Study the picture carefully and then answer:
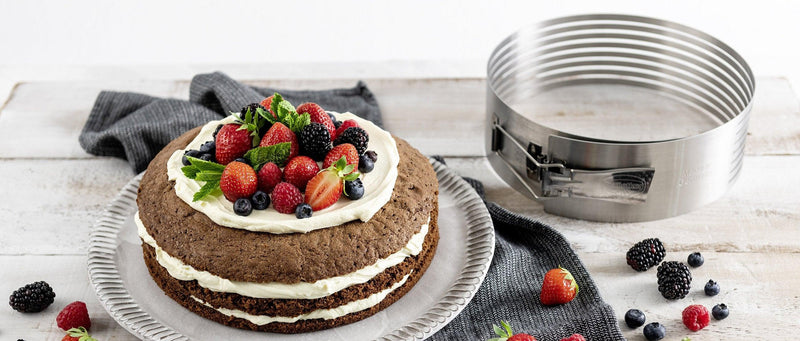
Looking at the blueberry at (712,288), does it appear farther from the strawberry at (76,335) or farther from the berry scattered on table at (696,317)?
the strawberry at (76,335)

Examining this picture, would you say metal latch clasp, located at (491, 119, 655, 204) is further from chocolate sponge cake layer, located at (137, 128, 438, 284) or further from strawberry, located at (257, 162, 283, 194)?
strawberry, located at (257, 162, 283, 194)

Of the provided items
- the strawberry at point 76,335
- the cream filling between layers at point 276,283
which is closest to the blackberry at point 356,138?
the cream filling between layers at point 276,283

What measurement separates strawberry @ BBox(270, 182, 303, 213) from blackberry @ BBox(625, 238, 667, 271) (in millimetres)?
1247

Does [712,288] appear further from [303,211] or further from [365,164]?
[303,211]

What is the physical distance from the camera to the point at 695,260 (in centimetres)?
313

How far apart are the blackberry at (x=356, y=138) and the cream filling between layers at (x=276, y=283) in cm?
38

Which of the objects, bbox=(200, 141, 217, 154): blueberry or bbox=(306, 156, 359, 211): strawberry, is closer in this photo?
bbox=(306, 156, 359, 211): strawberry

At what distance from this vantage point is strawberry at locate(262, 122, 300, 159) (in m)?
2.79

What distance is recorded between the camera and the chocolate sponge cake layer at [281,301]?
105 inches

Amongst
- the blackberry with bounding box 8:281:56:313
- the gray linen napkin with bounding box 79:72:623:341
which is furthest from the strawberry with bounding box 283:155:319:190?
the blackberry with bounding box 8:281:56:313

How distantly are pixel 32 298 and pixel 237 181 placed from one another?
2.83ft

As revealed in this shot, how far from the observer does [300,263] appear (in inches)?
102

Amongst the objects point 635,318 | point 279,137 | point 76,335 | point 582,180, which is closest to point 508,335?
point 635,318

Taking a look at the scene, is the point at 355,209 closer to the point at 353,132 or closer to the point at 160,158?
the point at 353,132
